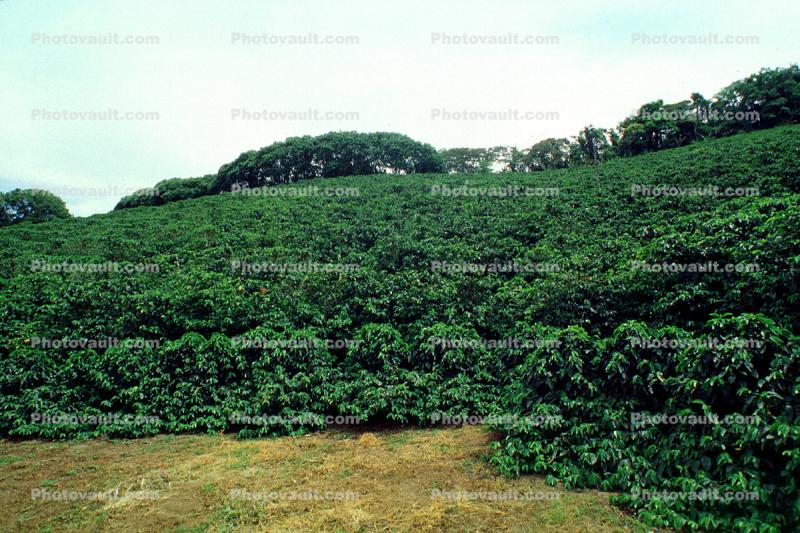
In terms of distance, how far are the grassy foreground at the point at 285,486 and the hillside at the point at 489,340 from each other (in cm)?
47

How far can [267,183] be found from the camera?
142 feet

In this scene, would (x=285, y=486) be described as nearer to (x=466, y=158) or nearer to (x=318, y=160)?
(x=318, y=160)

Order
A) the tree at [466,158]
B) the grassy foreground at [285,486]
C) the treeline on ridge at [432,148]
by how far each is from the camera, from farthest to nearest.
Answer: the tree at [466,158]
the treeline on ridge at [432,148]
the grassy foreground at [285,486]

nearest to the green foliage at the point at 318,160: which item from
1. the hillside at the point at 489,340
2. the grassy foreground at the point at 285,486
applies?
the hillside at the point at 489,340

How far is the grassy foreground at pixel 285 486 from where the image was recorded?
5730 millimetres

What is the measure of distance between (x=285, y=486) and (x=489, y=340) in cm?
604

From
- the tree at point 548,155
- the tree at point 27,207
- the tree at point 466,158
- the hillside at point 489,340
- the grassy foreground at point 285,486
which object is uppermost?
the tree at point 466,158

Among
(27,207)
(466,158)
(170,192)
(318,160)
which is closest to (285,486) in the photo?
(318,160)

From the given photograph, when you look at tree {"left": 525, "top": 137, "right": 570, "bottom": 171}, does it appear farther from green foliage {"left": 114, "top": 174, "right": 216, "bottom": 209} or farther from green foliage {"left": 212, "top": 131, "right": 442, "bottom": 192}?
green foliage {"left": 114, "top": 174, "right": 216, "bottom": 209}

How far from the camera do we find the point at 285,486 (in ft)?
22.3

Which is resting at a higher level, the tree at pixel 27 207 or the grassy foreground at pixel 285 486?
the tree at pixel 27 207

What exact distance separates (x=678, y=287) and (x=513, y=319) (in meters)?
3.89

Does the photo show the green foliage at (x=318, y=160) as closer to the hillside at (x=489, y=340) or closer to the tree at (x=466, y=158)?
the tree at (x=466, y=158)

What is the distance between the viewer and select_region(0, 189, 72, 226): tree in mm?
42000
